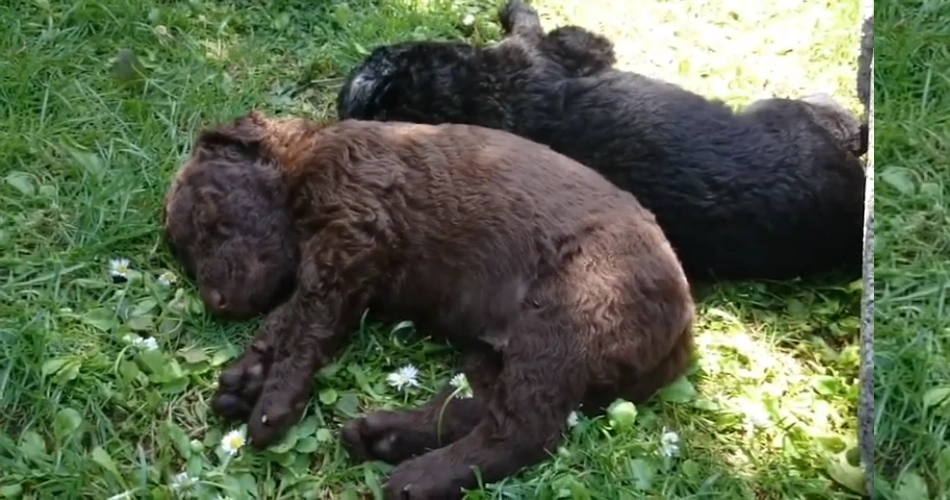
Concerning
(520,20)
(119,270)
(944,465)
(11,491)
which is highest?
(520,20)

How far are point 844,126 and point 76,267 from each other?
2.63 meters

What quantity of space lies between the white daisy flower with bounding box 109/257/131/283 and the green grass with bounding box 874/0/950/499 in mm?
2313

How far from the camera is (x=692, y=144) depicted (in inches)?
148

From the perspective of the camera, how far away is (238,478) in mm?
3186

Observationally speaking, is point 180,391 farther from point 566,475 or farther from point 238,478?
point 566,475

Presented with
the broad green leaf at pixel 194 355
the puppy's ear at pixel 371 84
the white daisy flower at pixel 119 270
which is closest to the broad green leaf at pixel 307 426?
the broad green leaf at pixel 194 355

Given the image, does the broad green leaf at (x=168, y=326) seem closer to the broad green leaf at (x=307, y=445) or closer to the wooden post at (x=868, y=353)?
the broad green leaf at (x=307, y=445)

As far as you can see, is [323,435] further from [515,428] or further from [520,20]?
[520,20]

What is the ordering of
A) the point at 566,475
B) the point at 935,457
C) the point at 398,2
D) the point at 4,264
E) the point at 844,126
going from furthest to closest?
the point at 398,2 → the point at 844,126 → the point at 4,264 → the point at 566,475 → the point at 935,457

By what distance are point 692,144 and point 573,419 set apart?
1.08 meters

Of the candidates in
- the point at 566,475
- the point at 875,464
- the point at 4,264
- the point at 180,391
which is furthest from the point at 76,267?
the point at 875,464

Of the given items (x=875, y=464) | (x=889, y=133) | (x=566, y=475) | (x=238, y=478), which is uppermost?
(x=889, y=133)

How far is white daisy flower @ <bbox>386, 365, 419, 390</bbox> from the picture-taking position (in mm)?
3471

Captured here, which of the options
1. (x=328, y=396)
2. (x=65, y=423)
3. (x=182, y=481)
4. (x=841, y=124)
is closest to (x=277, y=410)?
(x=328, y=396)
